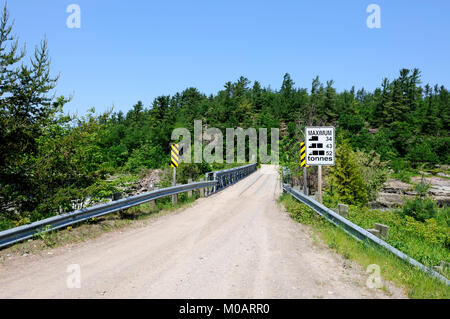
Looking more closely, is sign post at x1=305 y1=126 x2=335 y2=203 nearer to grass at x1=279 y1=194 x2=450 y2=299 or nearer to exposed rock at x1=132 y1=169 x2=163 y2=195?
grass at x1=279 y1=194 x2=450 y2=299

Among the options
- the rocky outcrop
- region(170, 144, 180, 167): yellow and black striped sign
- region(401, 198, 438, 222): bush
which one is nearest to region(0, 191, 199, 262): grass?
region(170, 144, 180, 167): yellow and black striped sign

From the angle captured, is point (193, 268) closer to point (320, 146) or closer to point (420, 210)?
point (320, 146)

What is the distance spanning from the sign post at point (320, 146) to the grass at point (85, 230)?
18.7 feet

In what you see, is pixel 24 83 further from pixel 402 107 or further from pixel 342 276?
pixel 402 107

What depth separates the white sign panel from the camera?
37.4ft

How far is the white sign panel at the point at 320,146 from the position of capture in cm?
1141

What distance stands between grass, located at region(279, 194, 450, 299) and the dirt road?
25 centimetres

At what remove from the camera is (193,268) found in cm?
534

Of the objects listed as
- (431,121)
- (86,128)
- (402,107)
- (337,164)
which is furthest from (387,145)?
(86,128)

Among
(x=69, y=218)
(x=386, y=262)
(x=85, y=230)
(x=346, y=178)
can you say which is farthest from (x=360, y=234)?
(x=346, y=178)

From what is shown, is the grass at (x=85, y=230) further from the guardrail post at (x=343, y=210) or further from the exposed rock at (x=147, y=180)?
the exposed rock at (x=147, y=180)

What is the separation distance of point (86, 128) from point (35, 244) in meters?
3.86

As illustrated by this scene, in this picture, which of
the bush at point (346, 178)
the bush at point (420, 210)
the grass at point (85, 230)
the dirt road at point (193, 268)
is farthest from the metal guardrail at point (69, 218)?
the bush at point (420, 210)

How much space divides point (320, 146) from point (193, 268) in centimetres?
774
